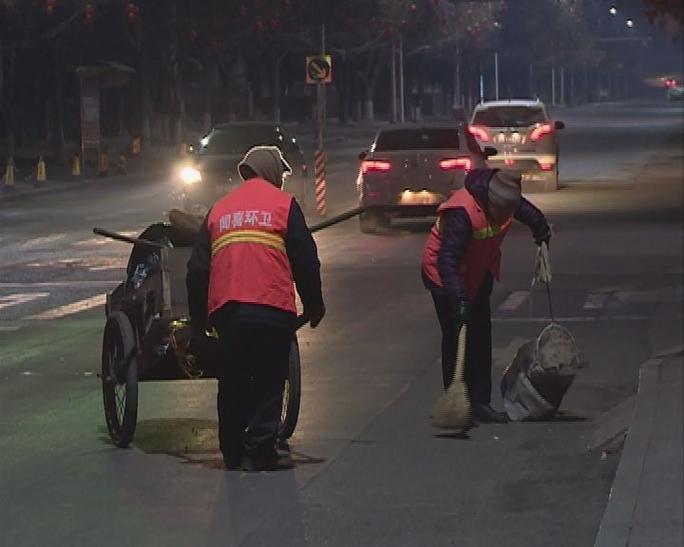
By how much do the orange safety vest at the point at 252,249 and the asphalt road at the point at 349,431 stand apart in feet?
3.29

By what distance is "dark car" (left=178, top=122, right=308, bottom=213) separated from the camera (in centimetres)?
2811

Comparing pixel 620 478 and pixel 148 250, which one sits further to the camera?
pixel 148 250

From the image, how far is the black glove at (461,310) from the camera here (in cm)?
1012

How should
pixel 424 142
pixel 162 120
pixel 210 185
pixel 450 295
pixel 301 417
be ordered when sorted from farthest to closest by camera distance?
pixel 162 120 < pixel 210 185 < pixel 424 142 < pixel 301 417 < pixel 450 295

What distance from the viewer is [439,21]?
302ft

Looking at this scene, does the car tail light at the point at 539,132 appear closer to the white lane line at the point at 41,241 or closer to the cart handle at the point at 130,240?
the white lane line at the point at 41,241

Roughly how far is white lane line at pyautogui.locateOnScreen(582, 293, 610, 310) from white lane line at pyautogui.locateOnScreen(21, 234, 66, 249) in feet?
31.9

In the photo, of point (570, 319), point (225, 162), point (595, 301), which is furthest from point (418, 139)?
point (570, 319)

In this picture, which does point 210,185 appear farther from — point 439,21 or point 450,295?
point 439,21

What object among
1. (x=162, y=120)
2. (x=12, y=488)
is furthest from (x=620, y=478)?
(x=162, y=120)

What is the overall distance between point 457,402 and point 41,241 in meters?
16.0

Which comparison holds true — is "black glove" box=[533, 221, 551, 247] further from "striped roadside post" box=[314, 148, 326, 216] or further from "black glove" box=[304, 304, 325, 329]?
"striped roadside post" box=[314, 148, 326, 216]

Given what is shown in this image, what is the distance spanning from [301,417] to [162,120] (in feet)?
201

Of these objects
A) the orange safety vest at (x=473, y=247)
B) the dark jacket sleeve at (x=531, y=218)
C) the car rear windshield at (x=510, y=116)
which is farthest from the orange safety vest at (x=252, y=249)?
the car rear windshield at (x=510, y=116)
